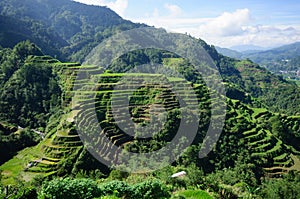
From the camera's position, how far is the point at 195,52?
7362 cm

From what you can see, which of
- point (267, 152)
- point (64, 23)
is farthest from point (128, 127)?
point (64, 23)

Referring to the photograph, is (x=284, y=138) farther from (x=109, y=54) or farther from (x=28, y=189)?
(x=109, y=54)

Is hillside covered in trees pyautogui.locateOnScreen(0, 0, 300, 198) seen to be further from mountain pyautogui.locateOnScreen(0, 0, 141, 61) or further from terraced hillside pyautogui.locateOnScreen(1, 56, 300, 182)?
mountain pyautogui.locateOnScreen(0, 0, 141, 61)

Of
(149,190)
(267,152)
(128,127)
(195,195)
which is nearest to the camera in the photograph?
(149,190)

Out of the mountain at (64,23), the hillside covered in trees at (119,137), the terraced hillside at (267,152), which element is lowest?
the terraced hillside at (267,152)

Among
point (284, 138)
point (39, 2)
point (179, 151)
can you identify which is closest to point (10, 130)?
point (179, 151)

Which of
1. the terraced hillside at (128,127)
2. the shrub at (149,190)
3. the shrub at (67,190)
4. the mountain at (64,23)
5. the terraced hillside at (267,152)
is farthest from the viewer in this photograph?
the mountain at (64,23)

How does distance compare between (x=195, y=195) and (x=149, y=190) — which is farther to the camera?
(x=195, y=195)

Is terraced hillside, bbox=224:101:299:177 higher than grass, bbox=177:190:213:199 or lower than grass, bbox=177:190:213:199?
lower

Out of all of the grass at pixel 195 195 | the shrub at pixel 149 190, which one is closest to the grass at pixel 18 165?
the shrub at pixel 149 190

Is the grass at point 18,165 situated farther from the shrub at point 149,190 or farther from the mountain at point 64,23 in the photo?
the mountain at point 64,23

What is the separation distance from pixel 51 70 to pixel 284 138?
27.5m

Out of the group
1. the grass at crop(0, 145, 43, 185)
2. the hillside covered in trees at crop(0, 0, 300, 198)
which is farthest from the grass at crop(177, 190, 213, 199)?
the grass at crop(0, 145, 43, 185)

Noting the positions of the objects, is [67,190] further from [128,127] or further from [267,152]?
[267,152]
